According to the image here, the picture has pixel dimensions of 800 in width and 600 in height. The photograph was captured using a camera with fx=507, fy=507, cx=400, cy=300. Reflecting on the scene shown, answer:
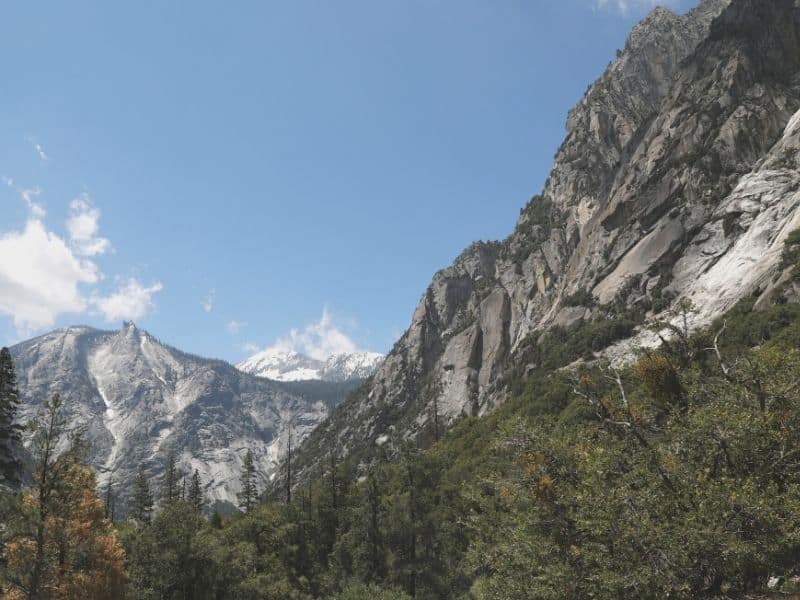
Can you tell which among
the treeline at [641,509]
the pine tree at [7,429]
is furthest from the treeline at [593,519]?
the pine tree at [7,429]

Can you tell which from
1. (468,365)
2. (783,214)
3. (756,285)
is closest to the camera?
(756,285)

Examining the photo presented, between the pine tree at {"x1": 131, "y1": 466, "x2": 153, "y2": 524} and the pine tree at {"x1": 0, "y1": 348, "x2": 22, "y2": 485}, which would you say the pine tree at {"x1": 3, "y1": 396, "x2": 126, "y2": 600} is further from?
the pine tree at {"x1": 131, "y1": 466, "x2": 153, "y2": 524}

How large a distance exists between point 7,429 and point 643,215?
98109mm

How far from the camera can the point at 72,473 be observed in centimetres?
2289

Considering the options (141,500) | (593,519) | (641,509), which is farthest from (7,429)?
(141,500)

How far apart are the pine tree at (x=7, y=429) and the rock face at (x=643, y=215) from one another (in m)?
72.2

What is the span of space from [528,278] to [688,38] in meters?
92.1

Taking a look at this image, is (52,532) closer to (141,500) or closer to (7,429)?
(7,429)

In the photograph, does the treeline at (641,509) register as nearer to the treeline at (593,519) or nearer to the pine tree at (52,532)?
the treeline at (593,519)

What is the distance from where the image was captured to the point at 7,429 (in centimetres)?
3412

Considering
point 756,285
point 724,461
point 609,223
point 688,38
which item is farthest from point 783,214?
point 688,38

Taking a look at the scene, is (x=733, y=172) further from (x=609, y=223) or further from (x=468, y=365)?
(x=468, y=365)

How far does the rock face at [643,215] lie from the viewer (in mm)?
76188

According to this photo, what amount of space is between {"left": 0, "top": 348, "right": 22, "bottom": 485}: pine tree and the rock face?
237ft
